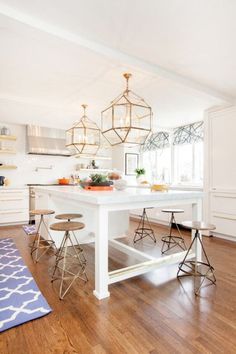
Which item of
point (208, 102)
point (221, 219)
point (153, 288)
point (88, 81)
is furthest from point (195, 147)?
point (153, 288)

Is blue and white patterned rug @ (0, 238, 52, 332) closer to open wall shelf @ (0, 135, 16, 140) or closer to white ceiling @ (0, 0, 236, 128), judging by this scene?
white ceiling @ (0, 0, 236, 128)

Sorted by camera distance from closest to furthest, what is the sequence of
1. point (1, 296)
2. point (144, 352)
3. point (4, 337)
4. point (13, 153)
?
point (144, 352) → point (4, 337) → point (1, 296) → point (13, 153)

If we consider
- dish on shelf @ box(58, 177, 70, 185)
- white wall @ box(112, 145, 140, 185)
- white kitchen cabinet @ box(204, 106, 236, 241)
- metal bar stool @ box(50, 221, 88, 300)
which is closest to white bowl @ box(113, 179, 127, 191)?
metal bar stool @ box(50, 221, 88, 300)

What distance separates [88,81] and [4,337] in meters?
3.22

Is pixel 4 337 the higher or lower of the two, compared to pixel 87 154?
lower

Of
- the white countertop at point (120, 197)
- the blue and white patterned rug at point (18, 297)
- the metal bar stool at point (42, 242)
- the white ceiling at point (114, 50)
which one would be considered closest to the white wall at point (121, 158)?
the white ceiling at point (114, 50)

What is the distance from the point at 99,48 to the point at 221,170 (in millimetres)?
3169

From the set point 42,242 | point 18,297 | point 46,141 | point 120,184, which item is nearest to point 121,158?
point 46,141

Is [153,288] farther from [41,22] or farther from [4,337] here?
[41,22]

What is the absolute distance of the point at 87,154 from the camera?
4223mm

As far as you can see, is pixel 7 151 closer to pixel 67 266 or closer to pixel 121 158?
pixel 121 158

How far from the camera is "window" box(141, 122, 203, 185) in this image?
5.89 meters

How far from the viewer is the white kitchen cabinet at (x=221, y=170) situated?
4.13 meters

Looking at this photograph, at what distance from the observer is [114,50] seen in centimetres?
255
